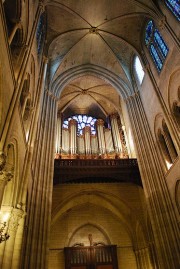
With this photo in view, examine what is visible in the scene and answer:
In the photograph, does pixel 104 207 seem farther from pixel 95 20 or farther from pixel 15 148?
pixel 95 20

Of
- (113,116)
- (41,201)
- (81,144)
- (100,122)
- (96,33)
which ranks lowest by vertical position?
(41,201)

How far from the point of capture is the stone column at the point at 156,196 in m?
9.23

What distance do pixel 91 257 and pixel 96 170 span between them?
6.03 m

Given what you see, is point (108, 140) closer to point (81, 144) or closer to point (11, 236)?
point (81, 144)

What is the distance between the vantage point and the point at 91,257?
1513 cm

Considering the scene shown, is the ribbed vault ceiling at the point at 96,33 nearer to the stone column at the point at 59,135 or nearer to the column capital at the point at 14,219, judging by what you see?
the stone column at the point at 59,135

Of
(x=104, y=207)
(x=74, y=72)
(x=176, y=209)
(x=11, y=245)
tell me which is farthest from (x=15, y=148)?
(x=104, y=207)

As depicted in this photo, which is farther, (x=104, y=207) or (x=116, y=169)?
(x=104, y=207)

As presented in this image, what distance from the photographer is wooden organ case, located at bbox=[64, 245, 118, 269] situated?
48.4 ft

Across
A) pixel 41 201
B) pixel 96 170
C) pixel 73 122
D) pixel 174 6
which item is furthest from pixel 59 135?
pixel 174 6

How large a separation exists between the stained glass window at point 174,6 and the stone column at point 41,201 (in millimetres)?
8011

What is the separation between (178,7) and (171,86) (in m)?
3.47

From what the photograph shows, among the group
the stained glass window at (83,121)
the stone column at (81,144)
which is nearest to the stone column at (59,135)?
the stained glass window at (83,121)

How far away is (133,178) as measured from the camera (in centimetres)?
1379
